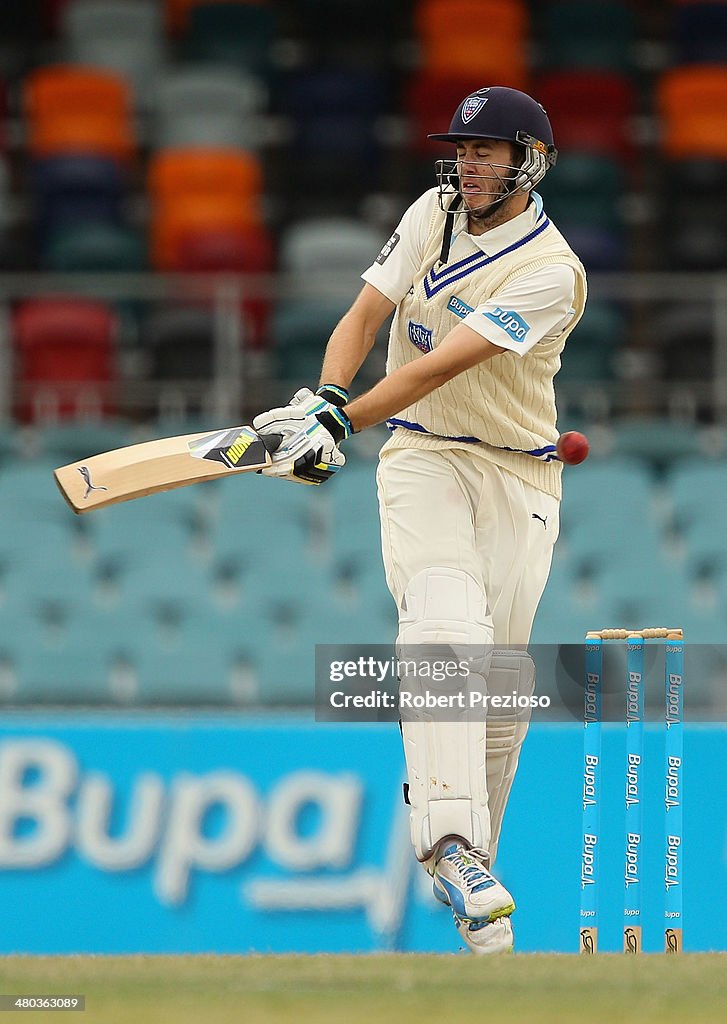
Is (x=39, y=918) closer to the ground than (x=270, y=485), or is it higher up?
closer to the ground

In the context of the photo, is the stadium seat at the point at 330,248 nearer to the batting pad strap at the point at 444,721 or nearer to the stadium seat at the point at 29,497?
the stadium seat at the point at 29,497

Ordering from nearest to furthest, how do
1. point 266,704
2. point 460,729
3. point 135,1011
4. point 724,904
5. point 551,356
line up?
point 135,1011 < point 460,729 < point 551,356 < point 724,904 < point 266,704

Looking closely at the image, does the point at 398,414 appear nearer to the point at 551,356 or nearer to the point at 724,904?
the point at 551,356

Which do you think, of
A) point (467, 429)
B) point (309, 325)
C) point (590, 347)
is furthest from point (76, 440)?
point (467, 429)

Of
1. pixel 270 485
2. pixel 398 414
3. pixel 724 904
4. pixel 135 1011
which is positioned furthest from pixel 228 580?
pixel 135 1011

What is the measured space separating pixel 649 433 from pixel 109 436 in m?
2.22

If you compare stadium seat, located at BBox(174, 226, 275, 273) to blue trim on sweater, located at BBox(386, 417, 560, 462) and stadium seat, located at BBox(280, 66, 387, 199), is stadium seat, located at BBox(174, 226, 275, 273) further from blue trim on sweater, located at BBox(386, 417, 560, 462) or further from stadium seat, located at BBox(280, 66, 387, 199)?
blue trim on sweater, located at BBox(386, 417, 560, 462)

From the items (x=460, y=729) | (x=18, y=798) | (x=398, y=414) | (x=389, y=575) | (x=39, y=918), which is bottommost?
(x=39, y=918)

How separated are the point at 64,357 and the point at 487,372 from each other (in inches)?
157

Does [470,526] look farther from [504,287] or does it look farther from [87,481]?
[87,481]

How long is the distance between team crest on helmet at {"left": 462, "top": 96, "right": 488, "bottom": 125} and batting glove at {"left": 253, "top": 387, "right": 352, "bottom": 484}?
2.30 feet

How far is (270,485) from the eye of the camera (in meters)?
6.81

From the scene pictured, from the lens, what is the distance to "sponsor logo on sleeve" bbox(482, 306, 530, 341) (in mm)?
3697

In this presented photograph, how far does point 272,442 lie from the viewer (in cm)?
365
